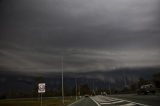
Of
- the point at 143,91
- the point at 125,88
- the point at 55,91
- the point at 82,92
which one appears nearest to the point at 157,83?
the point at 143,91

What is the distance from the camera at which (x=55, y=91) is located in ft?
534

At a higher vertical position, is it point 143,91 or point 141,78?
point 141,78

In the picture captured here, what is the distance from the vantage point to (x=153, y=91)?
2063 inches

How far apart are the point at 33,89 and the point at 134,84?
6546cm

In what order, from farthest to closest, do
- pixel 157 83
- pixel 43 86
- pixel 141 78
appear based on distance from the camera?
pixel 141 78 < pixel 157 83 < pixel 43 86

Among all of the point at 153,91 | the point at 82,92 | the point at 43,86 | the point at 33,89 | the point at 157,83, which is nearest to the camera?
the point at 43,86

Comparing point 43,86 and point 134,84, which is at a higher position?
point 134,84

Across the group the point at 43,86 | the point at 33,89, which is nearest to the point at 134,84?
the point at 33,89

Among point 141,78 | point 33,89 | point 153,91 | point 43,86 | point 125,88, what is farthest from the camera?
point 141,78

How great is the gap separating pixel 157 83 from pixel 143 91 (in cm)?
2710

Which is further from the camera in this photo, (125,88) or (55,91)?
(55,91)

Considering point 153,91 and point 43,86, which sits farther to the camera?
point 153,91

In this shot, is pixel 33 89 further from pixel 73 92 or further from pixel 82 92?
pixel 82 92

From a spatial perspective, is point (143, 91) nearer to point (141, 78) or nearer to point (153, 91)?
point (153, 91)
